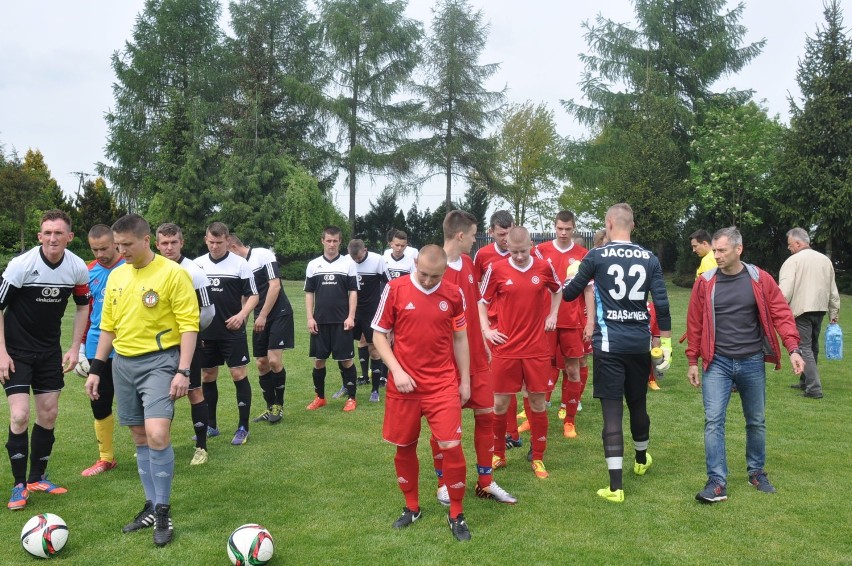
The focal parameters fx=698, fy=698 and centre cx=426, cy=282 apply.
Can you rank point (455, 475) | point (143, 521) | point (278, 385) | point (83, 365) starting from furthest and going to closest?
point (278, 385)
point (83, 365)
point (143, 521)
point (455, 475)

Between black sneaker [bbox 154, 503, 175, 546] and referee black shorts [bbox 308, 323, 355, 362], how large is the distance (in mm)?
4523

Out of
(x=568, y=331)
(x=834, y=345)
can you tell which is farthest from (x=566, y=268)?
(x=834, y=345)

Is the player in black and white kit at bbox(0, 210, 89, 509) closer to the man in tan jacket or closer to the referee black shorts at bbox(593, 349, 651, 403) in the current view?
the referee black shorts at bbox(593, 349, 651, 403)

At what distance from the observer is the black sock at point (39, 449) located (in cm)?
585

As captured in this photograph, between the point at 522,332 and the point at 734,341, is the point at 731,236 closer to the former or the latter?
the point at 734,341

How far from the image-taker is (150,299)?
5043 millimetres

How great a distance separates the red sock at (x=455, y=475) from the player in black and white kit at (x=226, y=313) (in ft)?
10.6

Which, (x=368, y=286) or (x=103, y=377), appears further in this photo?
(x=368, y=286)

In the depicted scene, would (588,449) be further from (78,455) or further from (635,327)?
(78,455)

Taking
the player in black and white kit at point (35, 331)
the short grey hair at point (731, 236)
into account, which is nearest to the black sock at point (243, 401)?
the player in black and white kit at point (35, 331)

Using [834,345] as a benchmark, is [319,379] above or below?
below

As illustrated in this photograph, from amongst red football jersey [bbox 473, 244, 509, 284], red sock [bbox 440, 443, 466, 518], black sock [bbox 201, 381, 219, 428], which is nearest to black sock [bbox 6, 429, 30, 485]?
black sock [bbox 201, 381, 219, 428]

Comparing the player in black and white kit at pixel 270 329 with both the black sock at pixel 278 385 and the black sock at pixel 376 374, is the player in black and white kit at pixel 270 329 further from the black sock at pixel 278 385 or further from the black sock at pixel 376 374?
the black sock at pixel 376 374

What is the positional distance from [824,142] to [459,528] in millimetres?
32881
